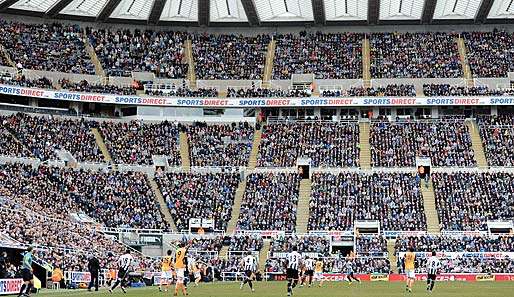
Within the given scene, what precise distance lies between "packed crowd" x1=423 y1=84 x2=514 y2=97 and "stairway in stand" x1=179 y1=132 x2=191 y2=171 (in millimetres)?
19275

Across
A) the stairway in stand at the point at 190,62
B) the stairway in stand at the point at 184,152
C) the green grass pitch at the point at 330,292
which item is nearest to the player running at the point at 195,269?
the green grass pitch at the point at 330,292

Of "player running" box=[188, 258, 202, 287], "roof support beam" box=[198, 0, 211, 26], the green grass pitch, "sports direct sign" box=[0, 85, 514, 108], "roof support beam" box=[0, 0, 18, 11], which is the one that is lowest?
the green grass pitch

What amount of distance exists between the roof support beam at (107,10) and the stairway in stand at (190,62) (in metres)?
7.30

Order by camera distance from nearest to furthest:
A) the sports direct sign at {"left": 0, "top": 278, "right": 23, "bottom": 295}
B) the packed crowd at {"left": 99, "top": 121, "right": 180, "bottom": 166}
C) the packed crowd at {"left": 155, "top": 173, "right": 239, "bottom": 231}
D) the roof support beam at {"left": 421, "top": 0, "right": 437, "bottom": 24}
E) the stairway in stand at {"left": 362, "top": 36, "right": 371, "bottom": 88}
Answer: the sports direct sign at {"left": 0, "top": 278, "right": 23, "bottom": 295} → the packed crowd at {"left": 155, "top": 173, "right": 239, "bottom": 231} → the packed crowd at {"left": 99, "top": 121, "right": 180, "bottom": 166} → the roof support beam at {"left": 421, "top": 0, "right": 437, "bottom": 24} → the stairway in stand at {"left": 362, "top": 36, "right": 371, "bottom": 88}

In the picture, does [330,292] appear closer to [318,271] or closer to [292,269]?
[292,269]

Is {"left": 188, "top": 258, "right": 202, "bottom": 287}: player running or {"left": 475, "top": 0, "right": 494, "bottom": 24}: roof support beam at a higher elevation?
{"left": 475, "top": 0, "right": 494, "bottom": 24}: roof support beam

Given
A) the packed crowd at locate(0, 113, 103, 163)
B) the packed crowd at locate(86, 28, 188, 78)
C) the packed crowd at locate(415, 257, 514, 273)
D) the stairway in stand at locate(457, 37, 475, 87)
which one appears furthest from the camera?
the packed crowd at locate(86, 28, 188, 78)

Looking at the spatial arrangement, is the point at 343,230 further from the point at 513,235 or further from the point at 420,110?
the point at 420,110

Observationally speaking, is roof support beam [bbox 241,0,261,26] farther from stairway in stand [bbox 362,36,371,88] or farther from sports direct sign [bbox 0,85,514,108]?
stairway in stand [bbox 362,36,371,88]

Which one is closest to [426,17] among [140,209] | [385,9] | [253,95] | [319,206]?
[385,9]

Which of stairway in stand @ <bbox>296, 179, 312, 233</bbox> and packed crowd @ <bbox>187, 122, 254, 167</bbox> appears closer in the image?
stairway in stand @ <bbox>296, 179, 312, 233</bbox>

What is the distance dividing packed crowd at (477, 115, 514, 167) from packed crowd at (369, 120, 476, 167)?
4.16ft

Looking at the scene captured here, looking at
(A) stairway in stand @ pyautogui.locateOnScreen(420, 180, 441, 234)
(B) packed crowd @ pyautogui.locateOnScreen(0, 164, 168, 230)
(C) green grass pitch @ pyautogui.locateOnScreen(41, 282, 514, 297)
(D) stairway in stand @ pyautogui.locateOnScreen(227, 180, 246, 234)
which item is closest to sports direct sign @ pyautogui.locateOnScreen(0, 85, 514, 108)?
(B) packed crowd @ pyautogui.locateOnScreen(0, 164, 168, 230)

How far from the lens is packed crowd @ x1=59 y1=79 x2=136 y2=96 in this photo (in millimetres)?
76794
